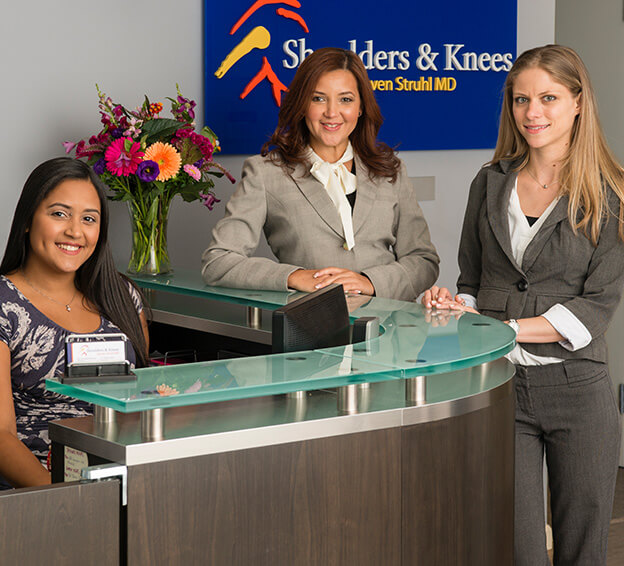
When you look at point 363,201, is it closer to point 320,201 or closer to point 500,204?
point 320,201

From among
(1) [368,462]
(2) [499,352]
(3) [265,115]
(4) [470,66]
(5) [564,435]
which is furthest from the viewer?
(4) [470,66]

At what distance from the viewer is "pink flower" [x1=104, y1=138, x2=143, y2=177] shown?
3.18 meters

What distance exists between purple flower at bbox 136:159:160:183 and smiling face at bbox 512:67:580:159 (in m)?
1.21

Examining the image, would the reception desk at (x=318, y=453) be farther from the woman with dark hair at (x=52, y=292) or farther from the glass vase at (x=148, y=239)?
the glass vase at (x=148, y=239)

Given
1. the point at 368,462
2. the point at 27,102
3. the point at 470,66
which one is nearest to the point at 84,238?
the point at 27,102

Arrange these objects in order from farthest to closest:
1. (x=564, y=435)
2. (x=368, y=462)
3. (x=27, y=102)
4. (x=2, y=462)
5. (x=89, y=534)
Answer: (x=27, y=102)
(x=564, y=435)
(x=2, y=462)
(x=368, y=462)
(x=89, y=534)

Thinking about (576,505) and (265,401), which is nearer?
(265,401)

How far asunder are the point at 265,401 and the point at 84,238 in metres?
1.10

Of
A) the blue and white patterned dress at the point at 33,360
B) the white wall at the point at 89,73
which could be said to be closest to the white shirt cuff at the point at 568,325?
the blue and white patterned dress at the point at 33,360

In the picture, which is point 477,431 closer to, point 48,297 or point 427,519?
point 427,519

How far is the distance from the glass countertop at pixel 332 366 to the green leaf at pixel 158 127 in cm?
127

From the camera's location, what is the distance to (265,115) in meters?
3.88

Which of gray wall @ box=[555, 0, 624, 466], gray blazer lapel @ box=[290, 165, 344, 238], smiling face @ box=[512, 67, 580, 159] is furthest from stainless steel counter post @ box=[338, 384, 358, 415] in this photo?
gray wall @ box=[555, 0, 624, 466]

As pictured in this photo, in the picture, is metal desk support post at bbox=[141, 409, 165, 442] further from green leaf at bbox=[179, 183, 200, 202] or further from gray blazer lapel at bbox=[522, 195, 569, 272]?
green leaf at bbox=[179, 183, 200, 202]
